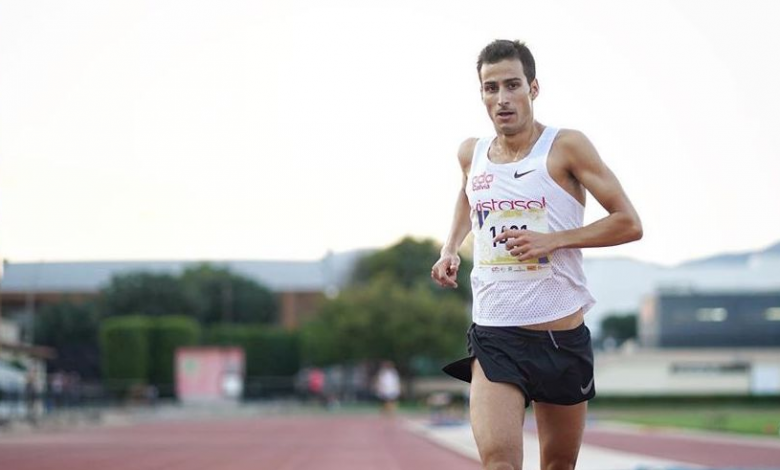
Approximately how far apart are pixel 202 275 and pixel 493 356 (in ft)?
311

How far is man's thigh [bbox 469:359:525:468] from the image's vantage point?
5430 millimetres

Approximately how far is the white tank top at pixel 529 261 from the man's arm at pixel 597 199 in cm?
9

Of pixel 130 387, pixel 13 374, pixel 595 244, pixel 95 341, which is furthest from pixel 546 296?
pixel 95 341

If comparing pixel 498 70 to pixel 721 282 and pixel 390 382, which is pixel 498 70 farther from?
pixel 721 282

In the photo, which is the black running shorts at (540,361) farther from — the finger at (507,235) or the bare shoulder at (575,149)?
the bare shoulder at (575,149)

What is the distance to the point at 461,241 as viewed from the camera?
6.31 metres

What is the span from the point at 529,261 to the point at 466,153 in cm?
72

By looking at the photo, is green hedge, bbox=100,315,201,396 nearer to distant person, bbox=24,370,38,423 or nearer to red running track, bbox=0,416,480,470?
distant person, bbox=24,370,38,423

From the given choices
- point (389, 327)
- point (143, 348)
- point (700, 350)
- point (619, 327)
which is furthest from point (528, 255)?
point (619, 327)

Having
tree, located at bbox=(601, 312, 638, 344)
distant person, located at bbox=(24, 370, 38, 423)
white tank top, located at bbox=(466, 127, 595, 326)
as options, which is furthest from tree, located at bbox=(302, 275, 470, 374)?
white tank top, located at bbox=(466, 127, 595, 326)

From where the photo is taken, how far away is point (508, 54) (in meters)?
5.74

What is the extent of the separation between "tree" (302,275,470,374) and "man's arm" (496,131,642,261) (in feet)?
227

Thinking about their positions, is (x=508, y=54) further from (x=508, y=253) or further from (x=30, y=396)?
(x=30, y=396)

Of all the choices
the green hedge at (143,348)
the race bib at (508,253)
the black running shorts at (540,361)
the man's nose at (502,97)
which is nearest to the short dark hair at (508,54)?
the man's nose at (502,97)
